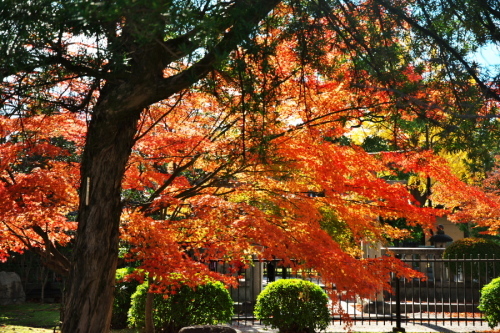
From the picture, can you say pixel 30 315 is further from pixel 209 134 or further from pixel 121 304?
pixel 209 134

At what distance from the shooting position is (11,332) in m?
12.0

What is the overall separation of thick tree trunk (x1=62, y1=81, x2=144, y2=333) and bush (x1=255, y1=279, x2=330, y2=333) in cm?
541

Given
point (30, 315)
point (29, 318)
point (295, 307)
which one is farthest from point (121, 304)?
point (295, 307)

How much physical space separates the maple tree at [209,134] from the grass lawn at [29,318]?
378 cm

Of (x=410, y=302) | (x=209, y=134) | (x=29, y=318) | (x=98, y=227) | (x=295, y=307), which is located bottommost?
(x=29, y=318)

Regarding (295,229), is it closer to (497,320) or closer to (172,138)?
(172,138)

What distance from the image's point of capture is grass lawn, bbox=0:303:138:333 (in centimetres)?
1232

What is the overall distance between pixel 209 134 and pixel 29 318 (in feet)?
26.4

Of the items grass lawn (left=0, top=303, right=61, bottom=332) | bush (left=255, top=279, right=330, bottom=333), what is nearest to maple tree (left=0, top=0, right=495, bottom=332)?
bush (left=255, top=279, right=330, bottom=333)

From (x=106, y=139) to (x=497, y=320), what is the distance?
9.86 m

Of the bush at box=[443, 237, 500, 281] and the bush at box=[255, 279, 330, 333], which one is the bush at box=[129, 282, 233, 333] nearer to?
the bush at box=[255, 279, 330, 333]

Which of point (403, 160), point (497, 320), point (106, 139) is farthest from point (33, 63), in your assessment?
point (497, 320)

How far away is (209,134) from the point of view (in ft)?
30.1

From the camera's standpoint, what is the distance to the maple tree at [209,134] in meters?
5.77
